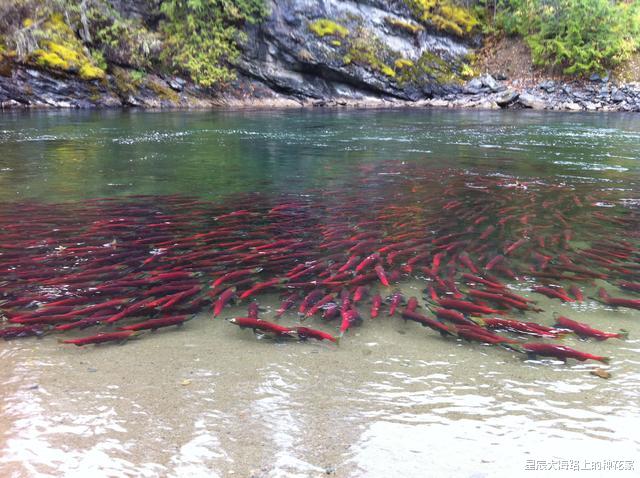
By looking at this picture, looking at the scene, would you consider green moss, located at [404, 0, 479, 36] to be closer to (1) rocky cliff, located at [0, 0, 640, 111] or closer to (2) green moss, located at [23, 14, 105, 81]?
(1) rocky cliff, located at [0, 0, 640, 111]

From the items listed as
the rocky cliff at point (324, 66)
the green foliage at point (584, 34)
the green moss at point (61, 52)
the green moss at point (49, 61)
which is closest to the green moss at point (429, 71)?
the rocky cliff at point (324, 66)

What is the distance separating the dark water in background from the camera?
9391 millimetres

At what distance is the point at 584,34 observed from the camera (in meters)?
33.5

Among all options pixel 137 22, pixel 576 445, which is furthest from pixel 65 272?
pixel 137 22

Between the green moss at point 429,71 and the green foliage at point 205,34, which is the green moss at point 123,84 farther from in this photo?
the green moss at point 429,71

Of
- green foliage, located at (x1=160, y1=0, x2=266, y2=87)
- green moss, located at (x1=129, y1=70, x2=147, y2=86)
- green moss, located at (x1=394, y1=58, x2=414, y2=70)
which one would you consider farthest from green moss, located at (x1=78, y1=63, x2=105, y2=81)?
green moss, located at (x1=394, y1=58, x2=414, y2=70)

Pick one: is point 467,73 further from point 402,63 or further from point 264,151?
point 264,151

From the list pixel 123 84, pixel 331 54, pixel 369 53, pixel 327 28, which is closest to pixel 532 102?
pixel 369 53

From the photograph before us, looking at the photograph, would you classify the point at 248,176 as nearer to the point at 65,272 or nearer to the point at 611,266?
the point at 65,272

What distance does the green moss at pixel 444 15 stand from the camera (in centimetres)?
3616

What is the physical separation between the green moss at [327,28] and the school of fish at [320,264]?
29.2 meters

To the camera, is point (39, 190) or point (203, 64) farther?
point (203, 64)

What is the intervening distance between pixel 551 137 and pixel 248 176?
476 inches

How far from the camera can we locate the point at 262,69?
3362cm
